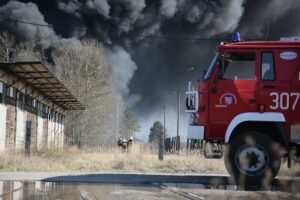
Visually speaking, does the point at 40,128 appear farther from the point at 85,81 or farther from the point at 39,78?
the point at 85,81

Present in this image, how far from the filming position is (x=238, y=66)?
411 inches

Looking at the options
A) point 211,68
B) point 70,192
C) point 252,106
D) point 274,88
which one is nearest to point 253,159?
point 252,106

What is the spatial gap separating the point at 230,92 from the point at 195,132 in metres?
1.23

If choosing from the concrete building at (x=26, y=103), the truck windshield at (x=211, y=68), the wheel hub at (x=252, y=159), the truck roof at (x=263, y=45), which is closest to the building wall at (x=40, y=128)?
the concrete building at (x=26, y=103)

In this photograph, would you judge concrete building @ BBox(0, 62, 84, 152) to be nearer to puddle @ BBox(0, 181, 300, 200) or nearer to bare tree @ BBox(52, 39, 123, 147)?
puddle @ BBox(0, 181, 300, 200)

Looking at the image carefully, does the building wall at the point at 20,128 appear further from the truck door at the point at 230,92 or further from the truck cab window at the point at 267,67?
the truck cab window at the point at 267,67

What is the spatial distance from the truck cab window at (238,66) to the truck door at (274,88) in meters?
0.29

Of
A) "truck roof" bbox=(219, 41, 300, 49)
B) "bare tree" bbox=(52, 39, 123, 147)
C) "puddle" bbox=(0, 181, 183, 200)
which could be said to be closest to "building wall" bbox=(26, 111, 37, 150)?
"bare tree" bbox=(52, 39, 123, 147)

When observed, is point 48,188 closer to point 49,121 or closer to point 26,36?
point 49,121

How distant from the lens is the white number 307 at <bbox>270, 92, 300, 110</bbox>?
973 cm

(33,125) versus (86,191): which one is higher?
(33,125)

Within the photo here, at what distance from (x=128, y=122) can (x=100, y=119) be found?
283ft

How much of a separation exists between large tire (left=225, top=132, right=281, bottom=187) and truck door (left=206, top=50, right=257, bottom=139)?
1.89 feet

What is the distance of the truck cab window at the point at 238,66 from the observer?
10.1 m
